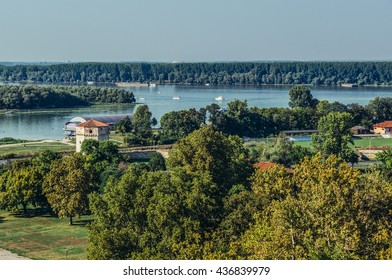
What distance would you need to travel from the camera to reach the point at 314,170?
7648 millimetres

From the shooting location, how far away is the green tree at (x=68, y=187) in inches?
427

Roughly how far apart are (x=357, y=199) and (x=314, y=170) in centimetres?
191

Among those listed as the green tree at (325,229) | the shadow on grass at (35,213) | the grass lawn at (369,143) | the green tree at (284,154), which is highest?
the green tree at (325,229)

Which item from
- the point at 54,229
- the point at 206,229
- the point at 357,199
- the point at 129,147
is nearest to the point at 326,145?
the point at 129,147

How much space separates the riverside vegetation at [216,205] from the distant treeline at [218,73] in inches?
1632

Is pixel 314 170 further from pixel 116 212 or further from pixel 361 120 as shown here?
pixel 361 120

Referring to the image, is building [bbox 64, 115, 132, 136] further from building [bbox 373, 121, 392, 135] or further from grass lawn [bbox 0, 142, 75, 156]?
building [bbox 373, 121, 392, 135]

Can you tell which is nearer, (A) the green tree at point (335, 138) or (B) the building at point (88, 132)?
(A) the green tree at point (335, 138)

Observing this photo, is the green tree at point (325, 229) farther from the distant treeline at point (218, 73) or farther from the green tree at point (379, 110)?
the distant treeline at point (218, 73)

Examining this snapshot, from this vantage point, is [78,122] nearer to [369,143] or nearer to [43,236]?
[369,143]

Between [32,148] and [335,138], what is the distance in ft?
26.4

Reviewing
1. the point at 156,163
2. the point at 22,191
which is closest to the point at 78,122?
the point at 156,163

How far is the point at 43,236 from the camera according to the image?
10000 mm

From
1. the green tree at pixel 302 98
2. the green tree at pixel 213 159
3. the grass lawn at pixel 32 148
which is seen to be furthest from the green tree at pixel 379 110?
the green tree at pixel 213 159
